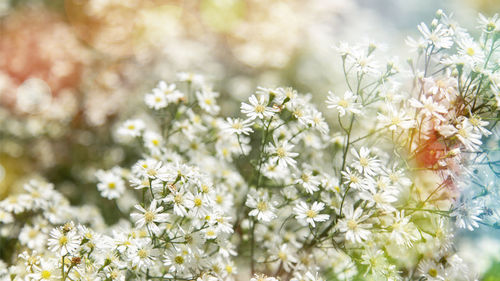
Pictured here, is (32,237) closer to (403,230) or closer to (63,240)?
(63,240)

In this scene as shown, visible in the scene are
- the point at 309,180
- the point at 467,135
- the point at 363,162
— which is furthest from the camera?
the point at 309,180

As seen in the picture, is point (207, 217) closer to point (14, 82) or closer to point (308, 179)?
point (308, 179)

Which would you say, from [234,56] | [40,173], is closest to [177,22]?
[234,56]

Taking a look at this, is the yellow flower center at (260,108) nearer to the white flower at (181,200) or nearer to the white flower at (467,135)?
the white flower at (181,200)

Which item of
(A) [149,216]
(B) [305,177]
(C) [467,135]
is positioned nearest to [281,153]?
(B) [305,177]

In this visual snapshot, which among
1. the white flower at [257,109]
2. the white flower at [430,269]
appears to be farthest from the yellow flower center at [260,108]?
the white flower at [430,269]

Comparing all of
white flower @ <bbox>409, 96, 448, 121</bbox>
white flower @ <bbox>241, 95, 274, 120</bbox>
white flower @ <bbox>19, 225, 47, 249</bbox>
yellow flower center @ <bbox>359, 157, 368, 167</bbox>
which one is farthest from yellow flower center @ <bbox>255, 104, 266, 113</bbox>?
white flower @ <bbox>19, 225, 47, 249</bbox>
